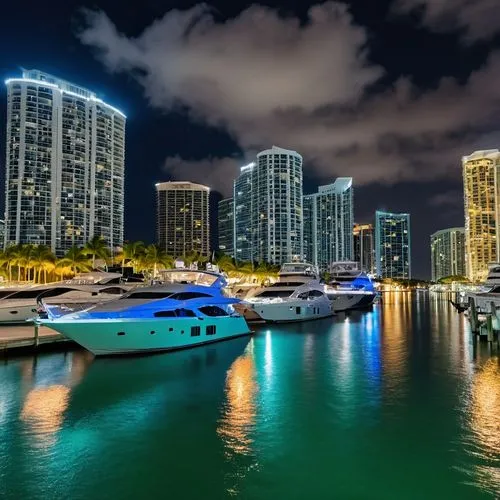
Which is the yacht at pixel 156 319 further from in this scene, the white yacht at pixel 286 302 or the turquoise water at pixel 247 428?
the white yacht at pixel 286 302

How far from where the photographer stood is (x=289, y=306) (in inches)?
1806

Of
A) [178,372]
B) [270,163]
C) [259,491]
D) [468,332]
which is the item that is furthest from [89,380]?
[270,163]

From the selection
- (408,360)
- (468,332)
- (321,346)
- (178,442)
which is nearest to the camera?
(178,442)

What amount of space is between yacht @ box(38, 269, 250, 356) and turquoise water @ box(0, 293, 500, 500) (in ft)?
3.83

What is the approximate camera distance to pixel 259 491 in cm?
1043

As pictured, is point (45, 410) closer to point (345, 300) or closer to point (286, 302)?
point (286, 302)

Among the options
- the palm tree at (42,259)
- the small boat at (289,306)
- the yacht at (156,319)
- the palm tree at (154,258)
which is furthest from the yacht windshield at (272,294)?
the palm tree at (42,259)

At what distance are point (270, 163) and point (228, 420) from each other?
6914 inches

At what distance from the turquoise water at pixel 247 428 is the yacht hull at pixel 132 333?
0.80 metres

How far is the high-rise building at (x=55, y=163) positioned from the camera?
13050 cm

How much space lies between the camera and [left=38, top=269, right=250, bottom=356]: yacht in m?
24.1

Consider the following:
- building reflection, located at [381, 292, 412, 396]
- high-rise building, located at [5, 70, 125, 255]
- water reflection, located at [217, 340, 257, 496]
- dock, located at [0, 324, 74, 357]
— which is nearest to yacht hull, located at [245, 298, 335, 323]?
building reflection, located at [381, 292, 412, 396]

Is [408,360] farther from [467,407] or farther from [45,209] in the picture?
[45,209]

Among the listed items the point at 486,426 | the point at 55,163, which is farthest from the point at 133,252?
the point at 486,426
